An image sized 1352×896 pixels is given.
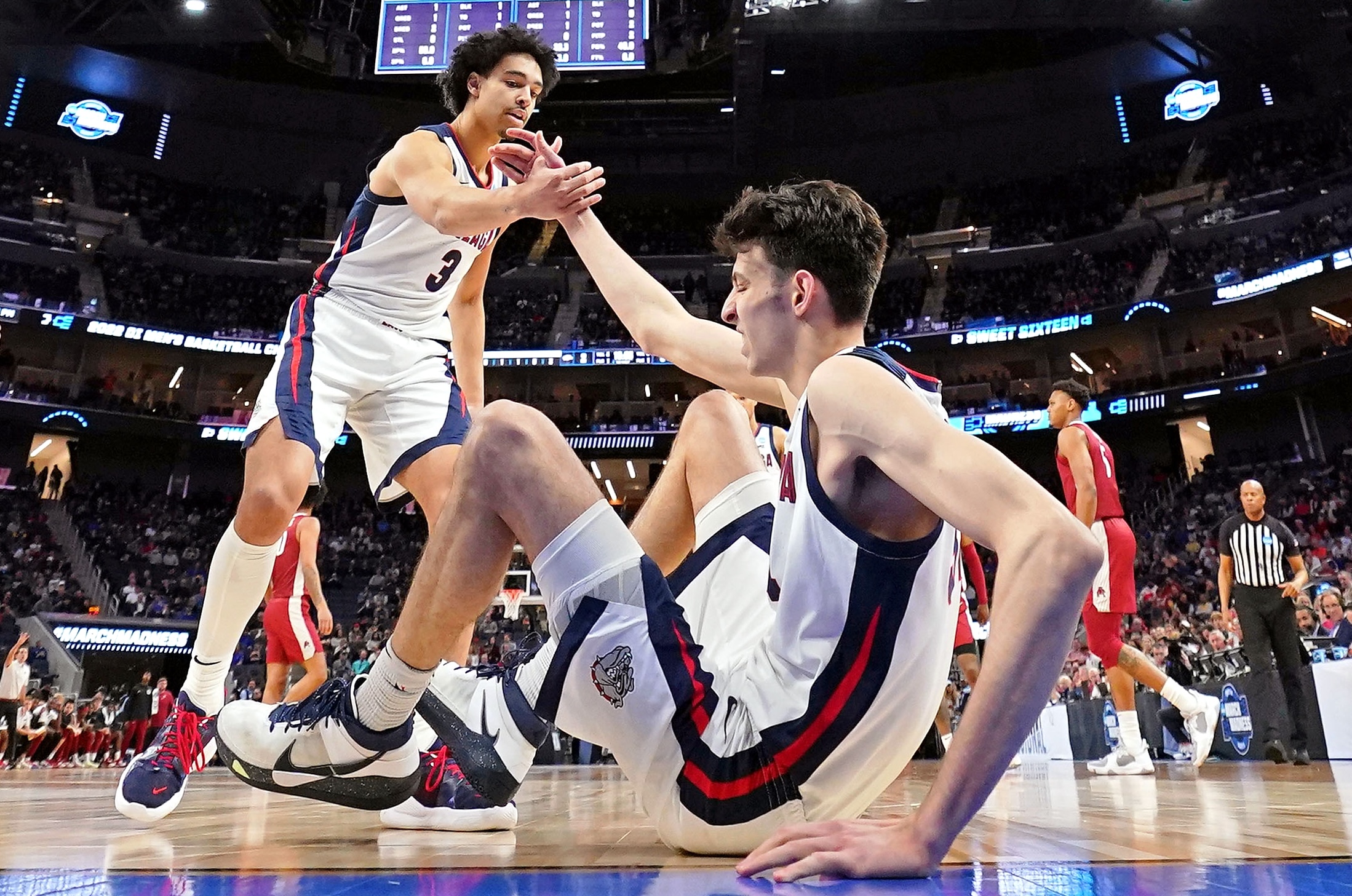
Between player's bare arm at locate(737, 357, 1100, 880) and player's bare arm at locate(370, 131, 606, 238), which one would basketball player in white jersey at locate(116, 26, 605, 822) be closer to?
player's bare arm at locate(370, 131, 606, 238)

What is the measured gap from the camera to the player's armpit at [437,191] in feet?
8.30

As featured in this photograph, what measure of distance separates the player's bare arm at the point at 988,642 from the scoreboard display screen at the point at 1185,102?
2634cm

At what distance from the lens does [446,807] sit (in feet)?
7.01

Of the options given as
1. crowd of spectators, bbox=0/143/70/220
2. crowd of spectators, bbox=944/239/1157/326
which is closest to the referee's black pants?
crowd of spectators, bbox=944/239/1157/326

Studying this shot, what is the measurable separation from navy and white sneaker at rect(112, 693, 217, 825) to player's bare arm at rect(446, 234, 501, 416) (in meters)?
1.43

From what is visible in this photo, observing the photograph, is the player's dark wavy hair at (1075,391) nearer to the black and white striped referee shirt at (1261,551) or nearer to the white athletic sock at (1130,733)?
the black and white striped referee shirt at (1261,551)

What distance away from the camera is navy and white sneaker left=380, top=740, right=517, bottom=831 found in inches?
→ 83.5

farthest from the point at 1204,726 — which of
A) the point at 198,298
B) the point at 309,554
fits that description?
the point at 198,298

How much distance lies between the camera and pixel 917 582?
1458 millimetres

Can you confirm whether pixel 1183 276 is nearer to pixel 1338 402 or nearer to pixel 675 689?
pixel 1338 402

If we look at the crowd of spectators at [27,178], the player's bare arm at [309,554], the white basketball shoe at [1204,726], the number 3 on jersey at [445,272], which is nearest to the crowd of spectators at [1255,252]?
the white basketball shoe at [1204,726]

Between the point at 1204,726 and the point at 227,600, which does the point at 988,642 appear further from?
the point at 1204,726

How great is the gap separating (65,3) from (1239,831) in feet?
69.1

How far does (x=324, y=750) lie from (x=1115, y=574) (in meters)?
4.69
